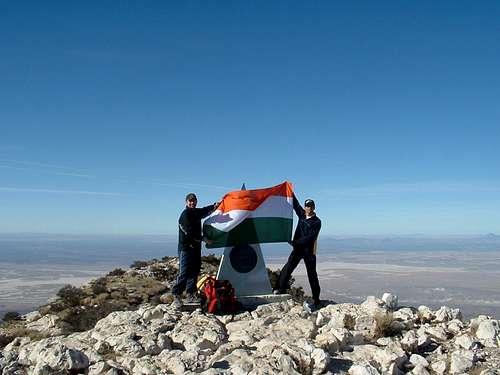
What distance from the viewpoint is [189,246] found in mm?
11734

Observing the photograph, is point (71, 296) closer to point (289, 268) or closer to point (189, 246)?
point (189, 246)

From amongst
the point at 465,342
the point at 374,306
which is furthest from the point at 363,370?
the point at 374,306

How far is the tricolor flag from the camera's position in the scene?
12.3 m

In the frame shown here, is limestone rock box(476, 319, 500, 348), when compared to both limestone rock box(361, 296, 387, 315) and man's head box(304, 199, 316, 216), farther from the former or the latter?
man's head box(304, 199, 316, 216)

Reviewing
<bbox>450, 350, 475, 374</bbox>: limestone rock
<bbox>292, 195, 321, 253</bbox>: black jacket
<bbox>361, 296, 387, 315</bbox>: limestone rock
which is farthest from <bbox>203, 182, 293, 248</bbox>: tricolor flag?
<bbox>450, 350, 475, 374</bbox>: limestone rock

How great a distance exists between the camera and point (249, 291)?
12.1 metres

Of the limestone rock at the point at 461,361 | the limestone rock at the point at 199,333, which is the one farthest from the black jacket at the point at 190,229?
the limestone rock at the point at 461,361

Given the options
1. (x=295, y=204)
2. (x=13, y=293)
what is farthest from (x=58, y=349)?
(x=13, y=293)

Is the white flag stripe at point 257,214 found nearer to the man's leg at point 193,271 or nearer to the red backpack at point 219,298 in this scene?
the man's leg at point 193,271

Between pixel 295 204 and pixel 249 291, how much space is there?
8.50 ft

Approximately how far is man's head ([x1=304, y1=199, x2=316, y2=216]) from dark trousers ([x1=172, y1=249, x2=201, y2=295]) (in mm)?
2825

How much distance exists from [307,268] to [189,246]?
9.52ft

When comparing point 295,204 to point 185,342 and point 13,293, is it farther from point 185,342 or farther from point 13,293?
point 13,293

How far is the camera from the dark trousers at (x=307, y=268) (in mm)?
11836
